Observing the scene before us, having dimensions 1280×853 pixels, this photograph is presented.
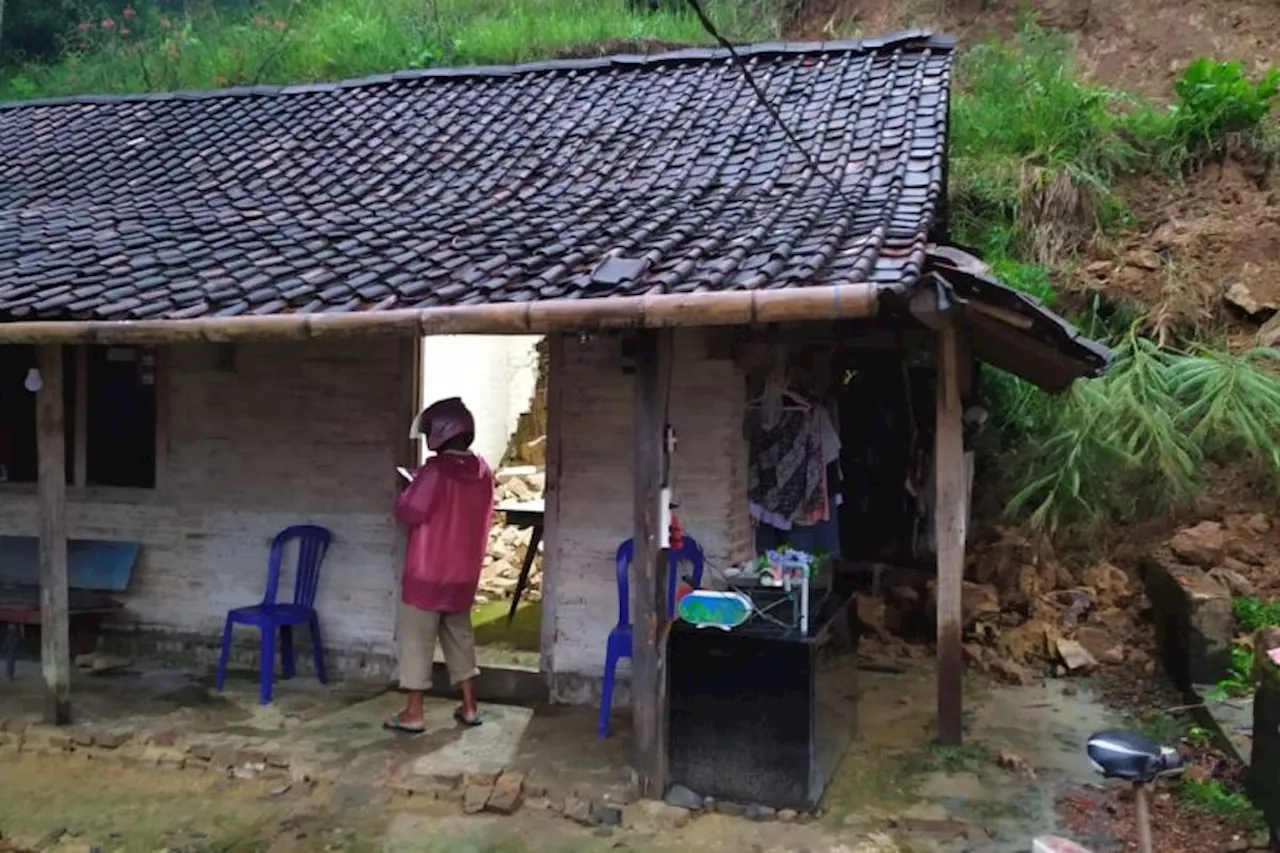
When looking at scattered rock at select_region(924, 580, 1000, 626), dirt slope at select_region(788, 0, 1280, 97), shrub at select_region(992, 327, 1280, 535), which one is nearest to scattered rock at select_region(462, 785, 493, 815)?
scattered rock at select_region(924, 580, 1000, 626)

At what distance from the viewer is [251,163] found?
→ 28.8 ft

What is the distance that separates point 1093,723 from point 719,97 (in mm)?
5598

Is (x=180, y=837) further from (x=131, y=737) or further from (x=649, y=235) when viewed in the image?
(x=649, y=235)

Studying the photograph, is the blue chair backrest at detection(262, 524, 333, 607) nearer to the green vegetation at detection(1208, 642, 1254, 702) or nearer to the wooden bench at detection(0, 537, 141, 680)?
the wooden bench at detection(0, 537, 141, 680)

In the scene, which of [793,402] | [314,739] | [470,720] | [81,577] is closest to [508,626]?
[470,720]

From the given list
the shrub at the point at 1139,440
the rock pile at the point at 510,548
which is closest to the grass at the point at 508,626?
the rock pile at the point at 510,548

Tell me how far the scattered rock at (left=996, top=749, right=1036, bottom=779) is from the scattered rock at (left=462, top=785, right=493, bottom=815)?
289 cm

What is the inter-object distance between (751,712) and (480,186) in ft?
14.3

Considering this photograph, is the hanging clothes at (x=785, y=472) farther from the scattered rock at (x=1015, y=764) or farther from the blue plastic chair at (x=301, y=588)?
the blue plastic chair at (x=301, y=588)

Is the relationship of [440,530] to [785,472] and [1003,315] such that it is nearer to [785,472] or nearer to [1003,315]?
[785,472]

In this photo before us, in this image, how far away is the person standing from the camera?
6.30m

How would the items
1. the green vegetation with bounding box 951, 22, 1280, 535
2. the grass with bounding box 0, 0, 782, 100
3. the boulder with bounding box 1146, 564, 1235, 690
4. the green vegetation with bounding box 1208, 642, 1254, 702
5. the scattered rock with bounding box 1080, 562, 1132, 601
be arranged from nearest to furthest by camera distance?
the green vegetation with bounding box 1208, 642, 1254, 702 → the boulder with bounding box 1146, 564, 1235, 690 → the scattered rock with bounding box 1080, 562, 1132, 601 → the green vegetation with bounding box 951, 22, 1280, 535 → the grass with bounding box 0, 0, 782, 100

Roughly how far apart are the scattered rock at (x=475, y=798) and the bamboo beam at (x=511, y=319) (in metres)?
2.40

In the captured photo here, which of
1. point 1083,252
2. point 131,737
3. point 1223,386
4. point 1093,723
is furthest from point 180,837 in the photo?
point 1083,252
